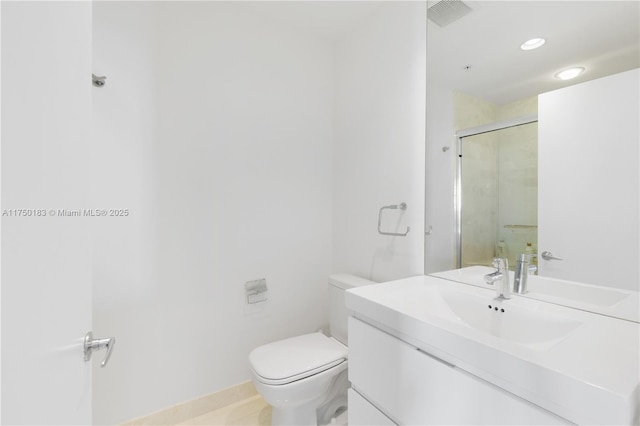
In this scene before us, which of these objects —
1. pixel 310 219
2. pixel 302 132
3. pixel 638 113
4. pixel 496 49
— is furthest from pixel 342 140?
pixel 638 113

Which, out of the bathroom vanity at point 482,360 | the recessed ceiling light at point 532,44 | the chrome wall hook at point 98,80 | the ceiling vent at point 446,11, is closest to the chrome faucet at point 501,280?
the bathroom vanity at point 482,360

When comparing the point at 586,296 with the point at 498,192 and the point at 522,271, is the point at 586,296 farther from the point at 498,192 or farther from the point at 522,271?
the point at 498,192

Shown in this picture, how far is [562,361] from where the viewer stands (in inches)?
22.7

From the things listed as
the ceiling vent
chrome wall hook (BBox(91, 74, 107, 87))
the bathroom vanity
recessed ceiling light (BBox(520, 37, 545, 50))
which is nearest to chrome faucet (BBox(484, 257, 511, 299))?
the bathroom vanity

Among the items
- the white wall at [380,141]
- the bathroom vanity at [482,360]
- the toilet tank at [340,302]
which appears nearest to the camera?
the bathroom vanity at [482,360]

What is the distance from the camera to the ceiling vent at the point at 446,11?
1.25 meters

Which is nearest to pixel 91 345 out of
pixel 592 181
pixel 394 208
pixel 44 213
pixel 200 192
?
pixel 44 213

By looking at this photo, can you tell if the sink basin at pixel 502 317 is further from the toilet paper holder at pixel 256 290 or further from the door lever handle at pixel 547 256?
the toilet paper holder at pixel 256 290

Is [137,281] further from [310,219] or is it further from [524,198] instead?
[524,198]

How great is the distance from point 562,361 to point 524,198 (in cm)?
66

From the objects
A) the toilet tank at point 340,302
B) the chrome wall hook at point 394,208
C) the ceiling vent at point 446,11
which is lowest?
the toilet tank at point 340,302

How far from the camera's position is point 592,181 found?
35.7 inches

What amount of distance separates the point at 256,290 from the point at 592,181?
159 cm

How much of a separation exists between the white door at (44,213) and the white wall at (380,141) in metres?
1.31
